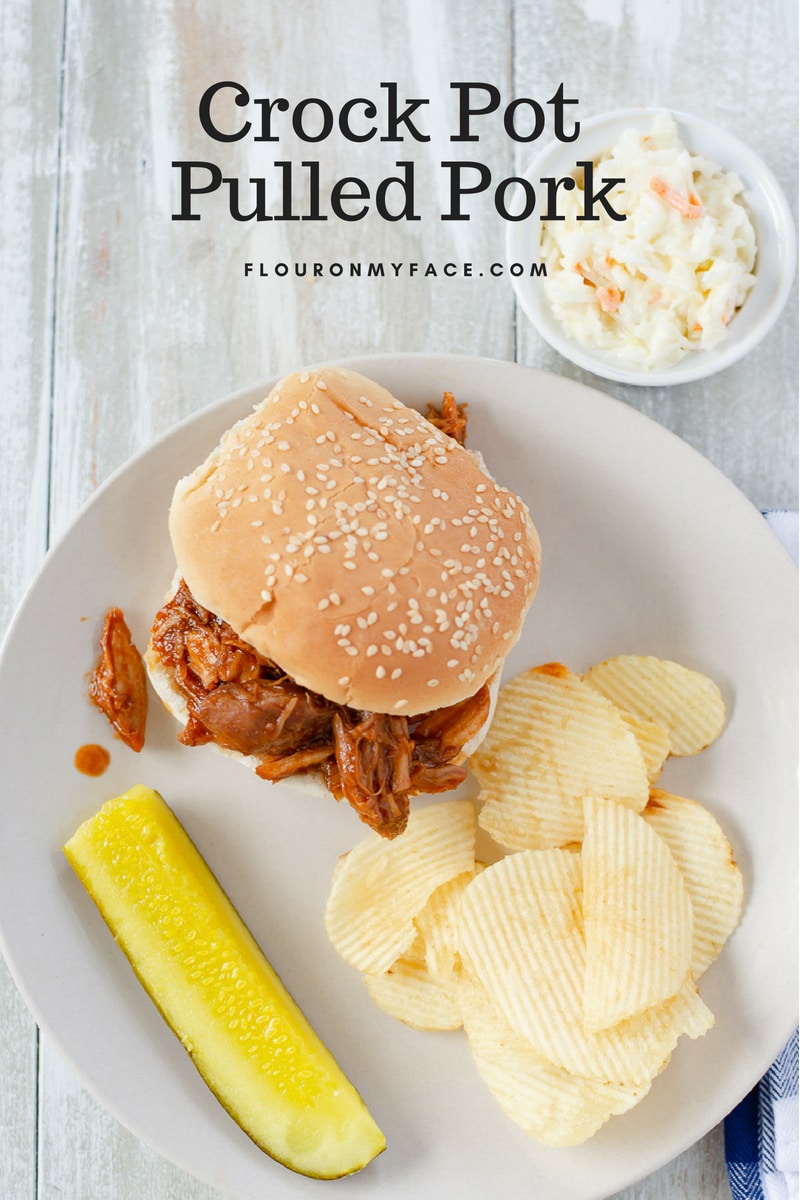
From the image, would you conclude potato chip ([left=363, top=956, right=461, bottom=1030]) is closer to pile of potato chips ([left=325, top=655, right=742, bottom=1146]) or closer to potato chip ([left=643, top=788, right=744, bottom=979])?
pile of potato chips ([left=325, top=655, right=742, bottom=1146])

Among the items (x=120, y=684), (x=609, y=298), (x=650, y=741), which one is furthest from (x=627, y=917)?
(x=609, y=298)

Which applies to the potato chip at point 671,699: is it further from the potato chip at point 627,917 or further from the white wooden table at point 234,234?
the white wooden table at point 234,234

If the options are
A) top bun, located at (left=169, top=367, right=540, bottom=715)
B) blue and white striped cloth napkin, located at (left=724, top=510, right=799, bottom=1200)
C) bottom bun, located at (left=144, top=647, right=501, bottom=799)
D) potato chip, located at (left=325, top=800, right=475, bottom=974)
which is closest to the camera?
top bun, located at (left=169, top=367, right=540, bottom=715)

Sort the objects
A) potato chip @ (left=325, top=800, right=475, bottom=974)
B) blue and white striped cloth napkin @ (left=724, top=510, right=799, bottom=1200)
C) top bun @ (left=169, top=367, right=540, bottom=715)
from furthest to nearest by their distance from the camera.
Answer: blue and white striped cloth napkin @ (left=724, top=510, right=799, bottom=1200)
potato chip @ (left=325, top=800, right=475, bottom=974)
top bun @ (left=169, top=367, right=540, bottom=715)

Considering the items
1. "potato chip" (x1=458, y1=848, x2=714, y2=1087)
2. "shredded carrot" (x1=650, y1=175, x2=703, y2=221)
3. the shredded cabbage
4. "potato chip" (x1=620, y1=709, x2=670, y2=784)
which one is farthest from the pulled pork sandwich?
"shredded carrot" (x1=650, y1=175, x2=703, y2=221)

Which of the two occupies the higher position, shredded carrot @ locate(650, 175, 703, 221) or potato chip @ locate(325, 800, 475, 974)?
shredded carrot @ locate(650, 175, 703, 221)

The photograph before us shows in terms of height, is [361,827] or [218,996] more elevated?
[361,827]

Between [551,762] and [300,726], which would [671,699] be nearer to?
[551,762]

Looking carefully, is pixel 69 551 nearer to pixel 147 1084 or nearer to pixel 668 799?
pixel 147 1084
